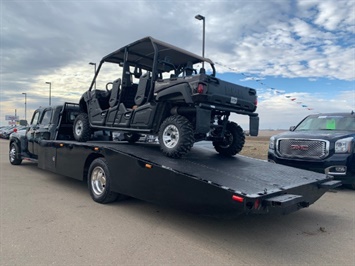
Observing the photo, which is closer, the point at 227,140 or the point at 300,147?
the point at 227,140

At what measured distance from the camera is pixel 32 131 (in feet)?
31.3

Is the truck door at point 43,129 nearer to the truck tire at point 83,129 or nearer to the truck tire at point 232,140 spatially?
the truck tire at point 83,129

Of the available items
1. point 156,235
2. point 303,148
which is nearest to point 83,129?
point 156,235

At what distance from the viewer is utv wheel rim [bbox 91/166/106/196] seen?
19.7ft

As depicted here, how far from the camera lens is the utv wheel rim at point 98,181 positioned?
600 cm

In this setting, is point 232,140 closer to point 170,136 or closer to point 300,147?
point 170,136

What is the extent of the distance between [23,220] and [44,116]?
5191 millimetres

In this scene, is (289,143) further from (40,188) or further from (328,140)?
(40,188)

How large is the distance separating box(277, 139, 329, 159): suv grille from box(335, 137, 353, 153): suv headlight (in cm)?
24

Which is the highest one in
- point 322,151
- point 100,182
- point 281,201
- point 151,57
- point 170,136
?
point 151,57

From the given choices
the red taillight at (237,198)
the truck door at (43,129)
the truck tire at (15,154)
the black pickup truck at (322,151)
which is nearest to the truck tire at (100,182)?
the red taillight at (237,198)

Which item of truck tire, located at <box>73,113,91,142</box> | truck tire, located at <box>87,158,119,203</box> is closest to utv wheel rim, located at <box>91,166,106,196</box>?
truck tire, located at <box>87,158,119,203</box>

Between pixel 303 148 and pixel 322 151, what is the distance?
42 centimetres

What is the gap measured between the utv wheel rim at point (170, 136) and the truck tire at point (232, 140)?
→ 1.69 m
